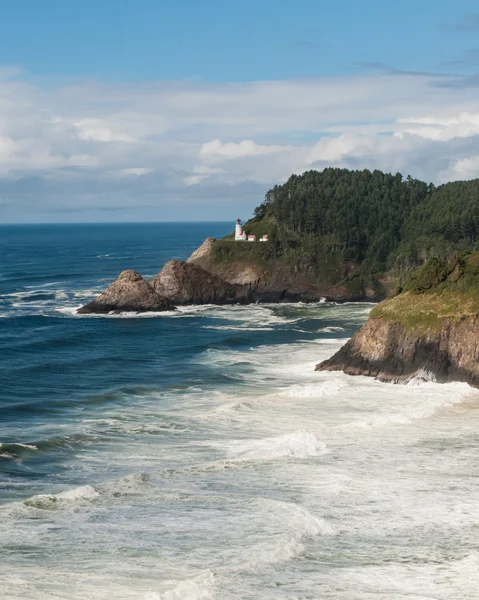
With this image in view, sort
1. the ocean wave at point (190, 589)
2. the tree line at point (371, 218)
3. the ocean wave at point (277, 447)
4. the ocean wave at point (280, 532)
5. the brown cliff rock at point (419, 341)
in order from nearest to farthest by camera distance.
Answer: the ocean wave at point (190, 589)
the ocean wave at point (280, 532)
the ocean wave at point (277, 447)
the brown cliff rock at point (419, 341)
the tree line at point (371, 218)

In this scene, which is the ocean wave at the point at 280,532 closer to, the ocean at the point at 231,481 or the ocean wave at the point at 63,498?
the ocean at the point at 231,481

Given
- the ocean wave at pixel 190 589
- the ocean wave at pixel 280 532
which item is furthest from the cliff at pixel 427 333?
the ocean wave at pixel 190 589

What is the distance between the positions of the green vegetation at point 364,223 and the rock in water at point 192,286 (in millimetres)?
12734

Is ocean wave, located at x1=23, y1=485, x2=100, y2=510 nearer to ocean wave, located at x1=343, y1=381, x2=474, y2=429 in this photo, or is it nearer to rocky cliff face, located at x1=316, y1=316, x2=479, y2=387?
ocean wave, located at x1=343, y1=381, x2=474, y2=429

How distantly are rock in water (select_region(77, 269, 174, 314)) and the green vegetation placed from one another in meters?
28.1

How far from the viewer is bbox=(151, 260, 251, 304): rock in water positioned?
13862cm

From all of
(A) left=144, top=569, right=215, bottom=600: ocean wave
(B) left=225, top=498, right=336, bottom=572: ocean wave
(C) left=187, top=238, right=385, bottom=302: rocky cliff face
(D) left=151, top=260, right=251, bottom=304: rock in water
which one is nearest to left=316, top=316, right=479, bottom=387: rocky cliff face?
(B) left=225, top=498, right=336, bottom=572: ocean wave

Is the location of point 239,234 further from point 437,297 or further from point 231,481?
point 231,481

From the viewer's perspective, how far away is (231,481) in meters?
47.7

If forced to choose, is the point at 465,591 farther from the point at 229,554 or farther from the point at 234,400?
the point at 234,400

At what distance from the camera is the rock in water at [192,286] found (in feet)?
455

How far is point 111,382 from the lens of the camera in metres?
77.6

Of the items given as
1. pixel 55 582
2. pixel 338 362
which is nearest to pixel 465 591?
pixel 55 582

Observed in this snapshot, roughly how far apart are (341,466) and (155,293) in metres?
84.3
